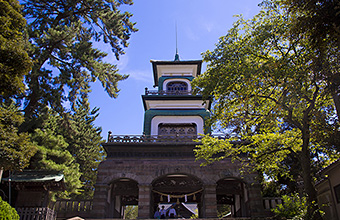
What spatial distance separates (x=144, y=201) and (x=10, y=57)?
420 inches

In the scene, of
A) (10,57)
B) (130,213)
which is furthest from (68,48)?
(130,213)

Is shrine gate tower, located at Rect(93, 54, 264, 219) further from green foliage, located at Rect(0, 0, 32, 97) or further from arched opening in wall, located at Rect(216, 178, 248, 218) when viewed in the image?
green foliage, located at Rect(0, 0, 32, 97)

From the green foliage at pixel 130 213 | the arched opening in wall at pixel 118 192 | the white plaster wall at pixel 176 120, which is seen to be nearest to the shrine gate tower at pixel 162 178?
the arched opening in wall at pixel 118 192

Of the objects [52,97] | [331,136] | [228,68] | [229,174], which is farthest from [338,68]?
[52,97]

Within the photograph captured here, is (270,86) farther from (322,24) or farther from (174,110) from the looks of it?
(174,110)

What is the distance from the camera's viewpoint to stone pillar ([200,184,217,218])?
1545 centimetres

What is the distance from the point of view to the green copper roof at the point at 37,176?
13.9m

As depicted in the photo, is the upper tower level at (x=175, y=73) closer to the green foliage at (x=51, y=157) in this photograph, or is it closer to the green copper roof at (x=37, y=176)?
the green foliage at (x=51, y=157)

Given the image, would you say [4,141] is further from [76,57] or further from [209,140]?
[209,140]

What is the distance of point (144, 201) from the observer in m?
15.8

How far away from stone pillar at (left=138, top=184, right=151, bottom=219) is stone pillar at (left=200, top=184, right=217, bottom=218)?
343 centimetres

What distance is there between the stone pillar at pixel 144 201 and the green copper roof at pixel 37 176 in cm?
477

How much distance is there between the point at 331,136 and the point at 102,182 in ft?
42.5

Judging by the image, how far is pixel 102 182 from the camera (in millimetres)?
16484
